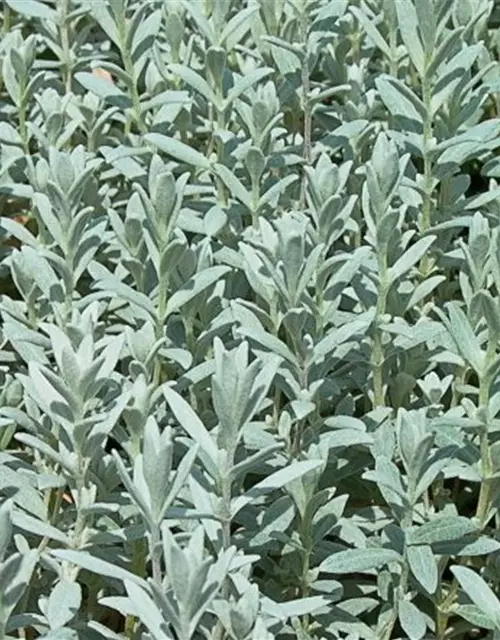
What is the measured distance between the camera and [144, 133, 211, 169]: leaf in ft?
6.91

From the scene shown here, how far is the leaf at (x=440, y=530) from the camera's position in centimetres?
167

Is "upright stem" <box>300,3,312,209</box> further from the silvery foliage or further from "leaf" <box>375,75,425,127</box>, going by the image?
"leaf" <box>375,75,425,127</box>

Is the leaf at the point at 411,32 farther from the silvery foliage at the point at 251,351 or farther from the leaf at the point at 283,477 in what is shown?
the leaf at the point at 283,477

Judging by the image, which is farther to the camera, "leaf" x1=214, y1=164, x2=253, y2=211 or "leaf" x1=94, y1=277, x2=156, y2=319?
"leaf" x1=214, y1=164, x2=253, y2=211

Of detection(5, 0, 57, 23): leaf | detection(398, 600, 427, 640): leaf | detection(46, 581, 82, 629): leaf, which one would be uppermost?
detection(5, 0, 57, 23): leaf

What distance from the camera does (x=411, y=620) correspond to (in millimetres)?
1650

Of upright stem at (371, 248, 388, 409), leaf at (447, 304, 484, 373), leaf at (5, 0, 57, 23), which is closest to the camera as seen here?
leaf at (447, 304, 484, 373)

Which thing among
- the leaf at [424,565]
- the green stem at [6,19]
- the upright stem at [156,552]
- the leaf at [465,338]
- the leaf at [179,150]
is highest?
the green stem at [6,19]

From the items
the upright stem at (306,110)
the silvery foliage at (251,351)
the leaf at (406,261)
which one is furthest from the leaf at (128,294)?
the upright stem at (306,110)

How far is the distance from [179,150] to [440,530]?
794 mm

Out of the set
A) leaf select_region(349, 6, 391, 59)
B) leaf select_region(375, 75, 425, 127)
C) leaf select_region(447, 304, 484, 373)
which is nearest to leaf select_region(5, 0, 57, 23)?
leaf select_region(349, 6, 391, 59)

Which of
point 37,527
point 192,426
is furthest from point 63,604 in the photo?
point 192,426

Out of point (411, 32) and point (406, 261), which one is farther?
point (411, 32)

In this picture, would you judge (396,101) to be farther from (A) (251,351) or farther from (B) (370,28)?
(A) (251,351)
